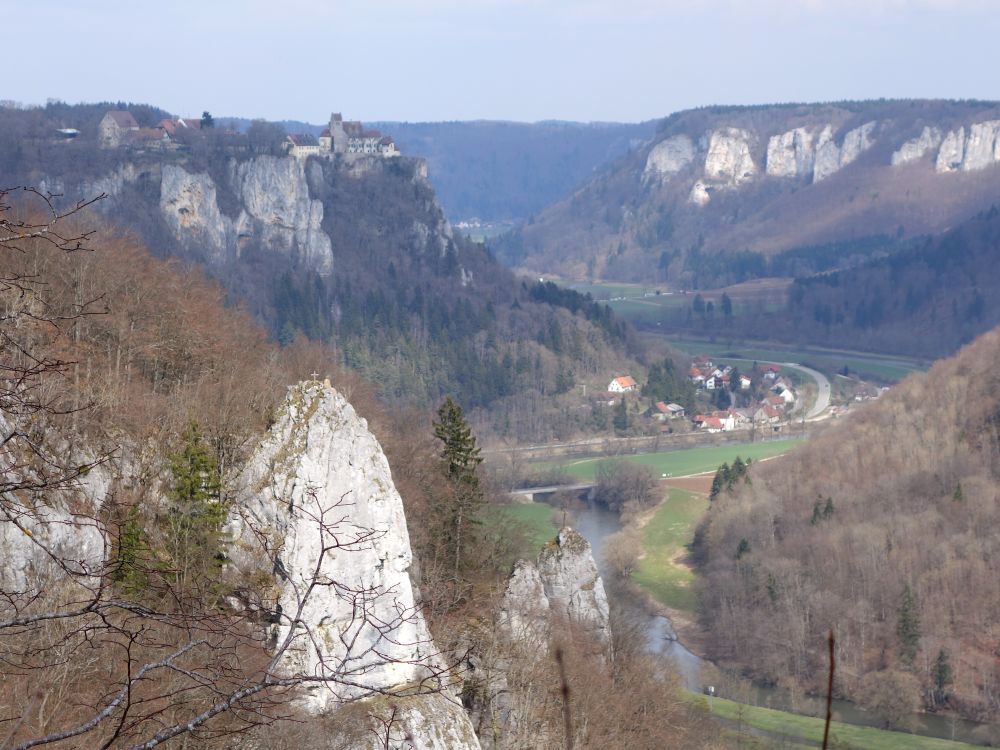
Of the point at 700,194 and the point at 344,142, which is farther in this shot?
the point at 700,194

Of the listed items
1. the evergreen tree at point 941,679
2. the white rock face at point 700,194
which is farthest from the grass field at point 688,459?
the white rock face at point 700,194

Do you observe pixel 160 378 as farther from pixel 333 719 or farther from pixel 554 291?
pixel 554 291

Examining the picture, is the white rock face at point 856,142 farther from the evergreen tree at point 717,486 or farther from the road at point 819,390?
the evergreen tree at point 717,486

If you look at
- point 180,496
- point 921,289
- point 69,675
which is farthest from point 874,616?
A: point 921,289

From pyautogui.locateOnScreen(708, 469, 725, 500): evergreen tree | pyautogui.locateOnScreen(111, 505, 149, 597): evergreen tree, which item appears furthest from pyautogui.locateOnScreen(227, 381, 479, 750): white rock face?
pyautogui.locateOnScreen(708, 469, 725, 500): evergreen tree

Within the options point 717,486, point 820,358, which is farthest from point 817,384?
point 717,486

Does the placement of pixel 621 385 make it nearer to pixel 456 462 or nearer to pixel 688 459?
pixel 688 459

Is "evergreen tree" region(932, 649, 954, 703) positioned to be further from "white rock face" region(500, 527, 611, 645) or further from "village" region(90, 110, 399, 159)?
"village" region(90, 110, 399, 159)
